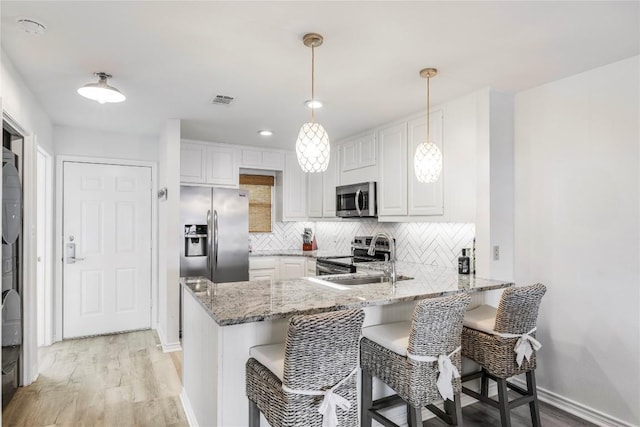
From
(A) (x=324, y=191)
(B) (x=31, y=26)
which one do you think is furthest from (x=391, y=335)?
(A) (x=324, y=191)

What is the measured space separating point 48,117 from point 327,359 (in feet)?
12.5

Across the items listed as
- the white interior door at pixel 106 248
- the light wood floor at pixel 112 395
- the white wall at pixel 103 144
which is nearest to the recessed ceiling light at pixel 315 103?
the white wall at pixel 103 144

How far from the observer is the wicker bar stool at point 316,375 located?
1.48m

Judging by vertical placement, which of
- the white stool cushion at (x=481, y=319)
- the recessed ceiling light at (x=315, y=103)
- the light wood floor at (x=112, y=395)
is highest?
the recessed ceiling light at (x=315, y=103)

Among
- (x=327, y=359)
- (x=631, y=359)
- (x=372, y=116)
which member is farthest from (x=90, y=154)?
(x=631, y=359)

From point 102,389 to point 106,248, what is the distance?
1.91 m

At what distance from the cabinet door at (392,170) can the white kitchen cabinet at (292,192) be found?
1702mm

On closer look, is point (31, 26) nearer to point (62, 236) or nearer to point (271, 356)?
point (271, 356)

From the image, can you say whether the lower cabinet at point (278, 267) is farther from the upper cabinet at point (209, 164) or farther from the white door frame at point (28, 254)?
the white door frame at point (28, 254)

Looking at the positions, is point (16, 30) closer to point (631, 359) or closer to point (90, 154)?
point (90, 154)

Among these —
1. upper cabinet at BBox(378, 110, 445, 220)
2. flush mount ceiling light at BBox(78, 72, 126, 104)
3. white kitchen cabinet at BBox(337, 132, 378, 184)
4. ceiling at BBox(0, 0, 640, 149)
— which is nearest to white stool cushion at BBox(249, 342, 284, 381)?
ceiling at BBox(0, 0, 640, 149)

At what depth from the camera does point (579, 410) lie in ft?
8.54

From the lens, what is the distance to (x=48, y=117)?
3.74m

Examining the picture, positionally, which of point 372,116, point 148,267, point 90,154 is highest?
point 372,116
